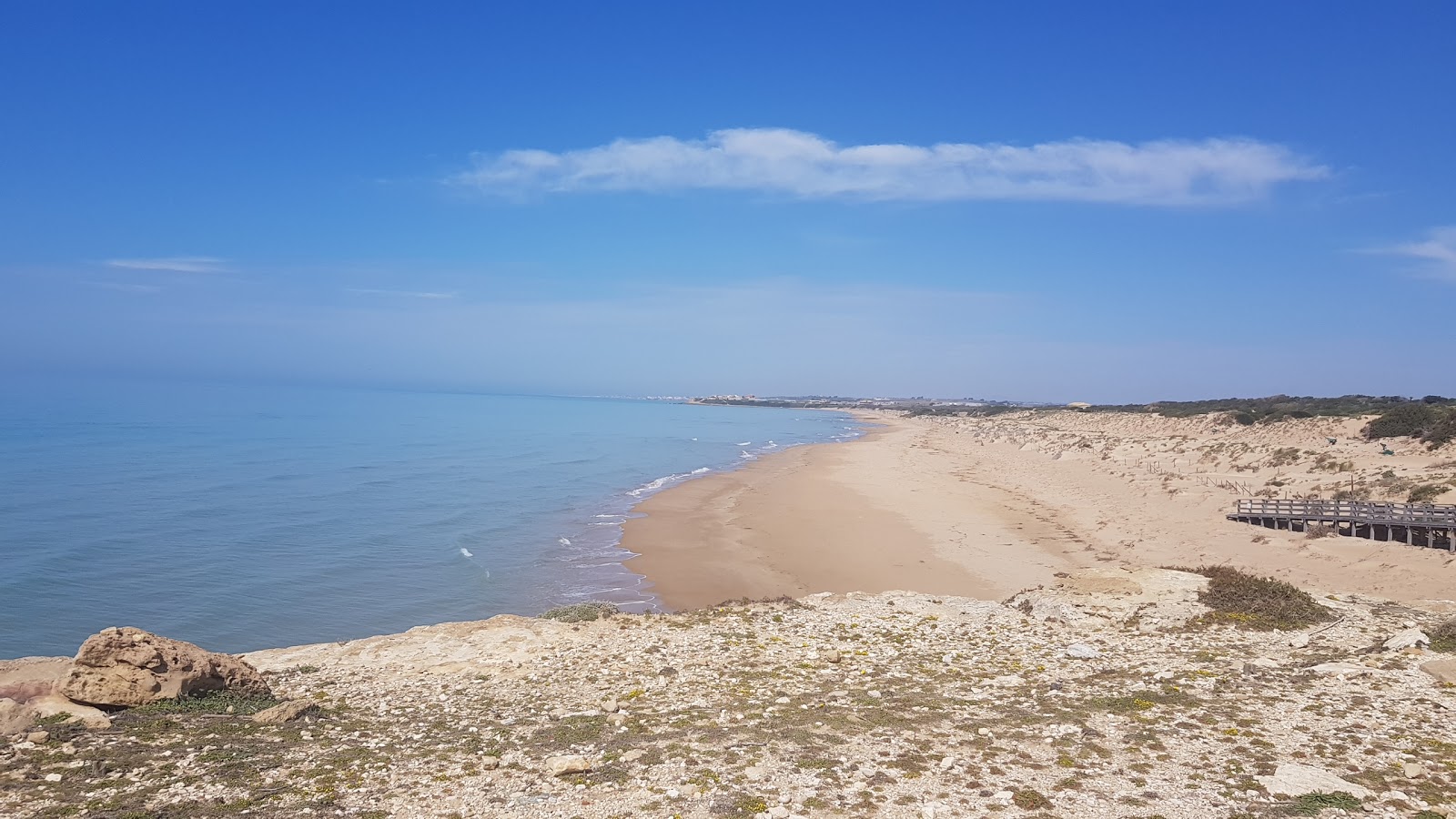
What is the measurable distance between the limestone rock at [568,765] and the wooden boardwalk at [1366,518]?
91.5 feet

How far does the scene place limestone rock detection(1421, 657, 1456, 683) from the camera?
9617 mm

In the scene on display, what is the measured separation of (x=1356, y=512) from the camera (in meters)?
25.5

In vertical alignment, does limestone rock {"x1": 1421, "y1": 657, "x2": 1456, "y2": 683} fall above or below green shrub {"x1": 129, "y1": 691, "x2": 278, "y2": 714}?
above

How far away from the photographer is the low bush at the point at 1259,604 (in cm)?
1334

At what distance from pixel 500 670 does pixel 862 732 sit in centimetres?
633

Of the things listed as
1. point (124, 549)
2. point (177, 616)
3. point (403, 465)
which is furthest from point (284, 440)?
point (177, 616)

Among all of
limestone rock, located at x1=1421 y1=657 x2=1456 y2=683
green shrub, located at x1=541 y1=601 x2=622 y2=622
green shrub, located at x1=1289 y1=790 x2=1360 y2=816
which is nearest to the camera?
green shrub, located at x1=1289 y1=790 x2=1360 y2=816

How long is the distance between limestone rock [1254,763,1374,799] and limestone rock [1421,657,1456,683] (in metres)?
4.16

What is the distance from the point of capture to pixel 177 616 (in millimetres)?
19594

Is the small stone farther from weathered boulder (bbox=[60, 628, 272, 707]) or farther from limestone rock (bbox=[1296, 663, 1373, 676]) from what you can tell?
weathered boulder (bbox=[60, 628, 272, 707])

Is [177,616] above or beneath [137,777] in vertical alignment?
beneath

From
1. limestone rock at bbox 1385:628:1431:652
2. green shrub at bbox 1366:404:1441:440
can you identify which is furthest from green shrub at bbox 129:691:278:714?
green shrub at bbox 1366:404:1441:440

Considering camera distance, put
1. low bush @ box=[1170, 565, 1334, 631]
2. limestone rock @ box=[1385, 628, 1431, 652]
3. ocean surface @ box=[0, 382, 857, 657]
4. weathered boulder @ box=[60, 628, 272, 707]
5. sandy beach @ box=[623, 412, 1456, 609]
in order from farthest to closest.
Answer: sandy beach @ box=[623, 412, 1456, 609] < ocean surface @ box=[0, 382, 857, 657] < low bush @ box=[1170, 565, 1334, 631] < limestone rock @ box=[1385, 628, 1431, 652] < weathered boulder @ box=[60, 628, 272, 707]

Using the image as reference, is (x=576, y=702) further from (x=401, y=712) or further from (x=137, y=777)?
(x=137, y=777)
